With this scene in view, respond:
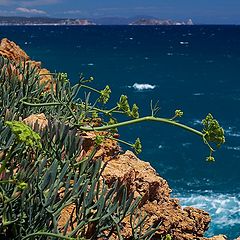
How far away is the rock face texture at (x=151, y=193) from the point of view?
18.3 ft

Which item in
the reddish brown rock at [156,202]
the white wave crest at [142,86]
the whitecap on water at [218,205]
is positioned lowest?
the white wave crest at [142,86]

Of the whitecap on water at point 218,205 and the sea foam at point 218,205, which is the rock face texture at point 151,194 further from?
the whitecap on water at point 218,205

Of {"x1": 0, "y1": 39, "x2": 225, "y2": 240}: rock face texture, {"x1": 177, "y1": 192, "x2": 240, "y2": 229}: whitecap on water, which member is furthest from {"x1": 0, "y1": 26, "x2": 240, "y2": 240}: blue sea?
{"x1": 0, "y1": 39, "x2": 225, "y2": 240}: rock face texture

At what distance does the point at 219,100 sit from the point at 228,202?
2553 centimetres

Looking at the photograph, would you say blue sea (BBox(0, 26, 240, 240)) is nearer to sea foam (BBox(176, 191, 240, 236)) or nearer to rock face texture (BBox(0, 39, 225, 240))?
sea foam (BBox(176, 191, 240, 236))

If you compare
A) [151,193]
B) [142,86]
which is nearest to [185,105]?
[142,86]

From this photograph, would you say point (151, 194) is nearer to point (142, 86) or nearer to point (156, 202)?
point (156, 202)

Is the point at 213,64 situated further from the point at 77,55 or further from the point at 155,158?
the point at 155,158

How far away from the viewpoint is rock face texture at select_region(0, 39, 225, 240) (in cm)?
557

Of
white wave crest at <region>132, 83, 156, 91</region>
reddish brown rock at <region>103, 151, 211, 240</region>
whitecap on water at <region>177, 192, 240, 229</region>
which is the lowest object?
white wave crest at <region>132, 83, 156, 91</region>

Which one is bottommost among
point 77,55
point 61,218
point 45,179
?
point 77,55

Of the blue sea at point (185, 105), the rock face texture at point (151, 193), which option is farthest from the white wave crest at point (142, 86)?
the rock face texture at point (151, 193)

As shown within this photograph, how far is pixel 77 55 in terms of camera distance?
88.8m

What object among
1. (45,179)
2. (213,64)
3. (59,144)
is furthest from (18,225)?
(213,64)
